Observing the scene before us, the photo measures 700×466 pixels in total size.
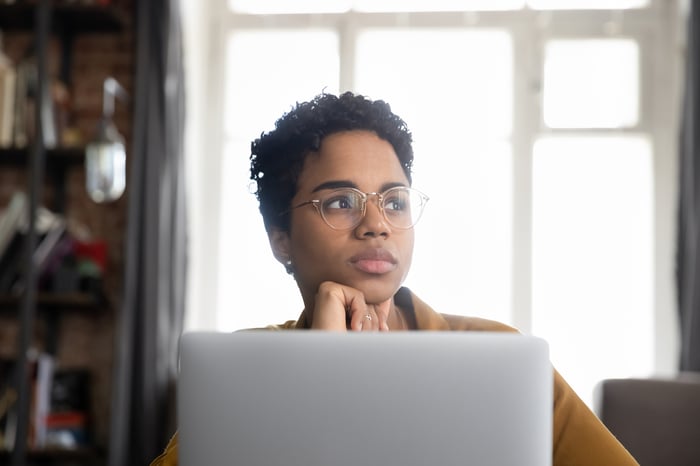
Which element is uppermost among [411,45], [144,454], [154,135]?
[411,45]

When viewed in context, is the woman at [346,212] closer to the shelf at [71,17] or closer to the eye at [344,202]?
the eye at [344,202]

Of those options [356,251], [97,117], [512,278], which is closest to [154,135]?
[97,117]

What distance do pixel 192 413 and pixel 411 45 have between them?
333 centimetres

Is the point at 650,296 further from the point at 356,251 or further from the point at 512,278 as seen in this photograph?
the point at 356,251

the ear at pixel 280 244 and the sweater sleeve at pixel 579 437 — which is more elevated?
the ear at pixel 280 244

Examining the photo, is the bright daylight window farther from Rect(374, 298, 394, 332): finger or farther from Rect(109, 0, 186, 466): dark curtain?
Rect(374, 298, 394, 332): finger

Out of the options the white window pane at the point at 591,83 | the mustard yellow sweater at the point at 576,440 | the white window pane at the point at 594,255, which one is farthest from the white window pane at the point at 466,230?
the mustard yellow sweater at the point at 576,440

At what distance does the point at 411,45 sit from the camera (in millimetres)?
4000

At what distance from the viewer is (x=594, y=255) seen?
388 centimetres

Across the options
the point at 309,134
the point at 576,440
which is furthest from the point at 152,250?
the point at 576,440

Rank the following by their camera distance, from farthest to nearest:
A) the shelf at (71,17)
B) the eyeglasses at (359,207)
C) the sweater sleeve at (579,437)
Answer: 1. the shelf at (71,17)
2. the eyeglasses at (359,207)
3. the sweater sleeve at (579,437)

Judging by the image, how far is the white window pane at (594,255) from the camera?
3.83 metres

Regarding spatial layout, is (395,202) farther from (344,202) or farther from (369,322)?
(369,322)

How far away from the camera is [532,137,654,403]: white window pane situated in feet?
12.6
